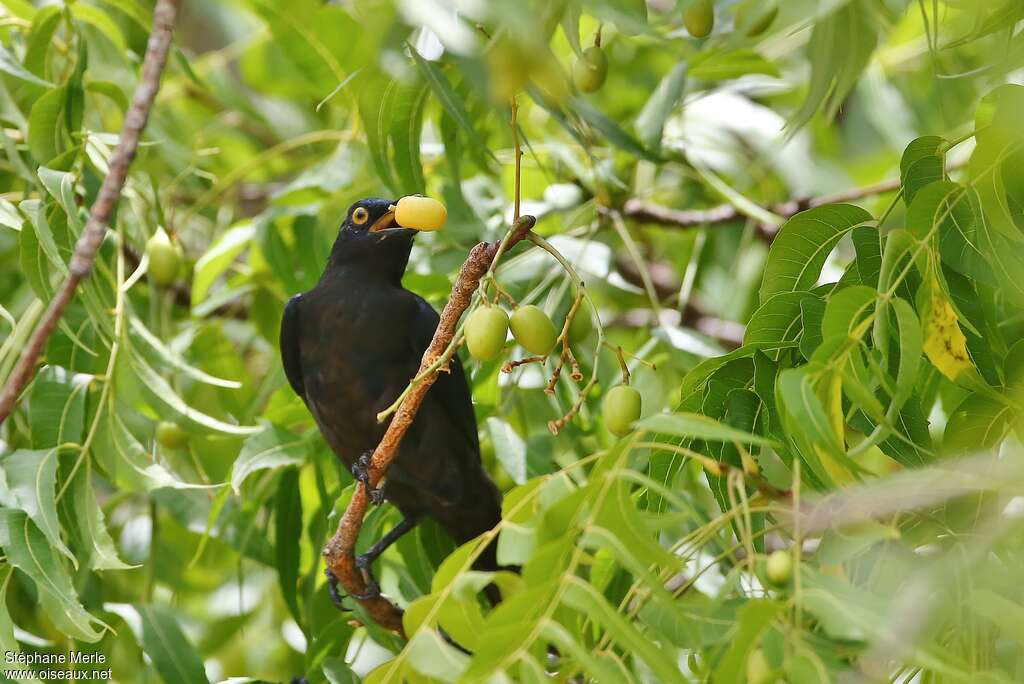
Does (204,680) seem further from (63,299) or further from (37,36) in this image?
(37,36)

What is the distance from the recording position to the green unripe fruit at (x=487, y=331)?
220cm

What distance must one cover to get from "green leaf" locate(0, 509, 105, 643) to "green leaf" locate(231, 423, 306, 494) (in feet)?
1.78

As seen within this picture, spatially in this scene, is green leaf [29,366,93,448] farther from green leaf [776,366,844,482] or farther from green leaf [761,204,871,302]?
green leaf [776,366,844,482]

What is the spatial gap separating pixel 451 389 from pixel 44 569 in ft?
4.37

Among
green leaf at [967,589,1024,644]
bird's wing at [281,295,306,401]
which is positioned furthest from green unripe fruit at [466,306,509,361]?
bird's wing at [281,295,306,401]

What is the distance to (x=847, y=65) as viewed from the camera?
9.89 feet

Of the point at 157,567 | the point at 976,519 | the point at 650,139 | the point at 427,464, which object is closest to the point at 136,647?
the point at 157,567

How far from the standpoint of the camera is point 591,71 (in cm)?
299

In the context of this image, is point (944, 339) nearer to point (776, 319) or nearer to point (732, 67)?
point (776, 319)

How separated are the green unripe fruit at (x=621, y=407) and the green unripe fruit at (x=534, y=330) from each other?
0.17 meters

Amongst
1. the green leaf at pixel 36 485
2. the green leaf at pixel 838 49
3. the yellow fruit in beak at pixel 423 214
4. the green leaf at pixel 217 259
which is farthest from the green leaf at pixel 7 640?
the green leaf at pixel 838 49

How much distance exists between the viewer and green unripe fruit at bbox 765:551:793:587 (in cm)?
180

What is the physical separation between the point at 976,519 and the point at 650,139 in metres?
1.97

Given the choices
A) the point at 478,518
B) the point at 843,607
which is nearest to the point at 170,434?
the point at 478,518
